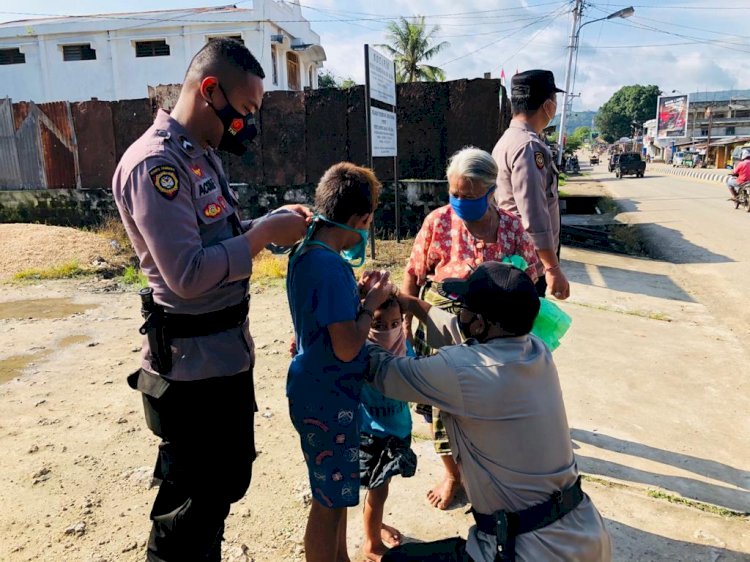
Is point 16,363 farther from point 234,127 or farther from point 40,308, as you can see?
point 234,127

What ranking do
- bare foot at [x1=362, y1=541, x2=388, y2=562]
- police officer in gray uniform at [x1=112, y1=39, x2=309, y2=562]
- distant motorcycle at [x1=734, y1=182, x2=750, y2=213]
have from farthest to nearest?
distant motorcycle at [x1=734, y1=182, x2=750, y2=213]
bare foot at [x1=362, y1=541, x2=388, y2=562]
police officer in gray uniform at [x1=112, y1=39, x2=309, y2=562]

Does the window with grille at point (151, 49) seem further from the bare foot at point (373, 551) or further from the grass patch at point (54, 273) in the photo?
the bare foot at point (373, 551)

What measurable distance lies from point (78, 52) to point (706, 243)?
25.3 m

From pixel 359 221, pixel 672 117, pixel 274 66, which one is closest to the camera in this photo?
pixel 359 221

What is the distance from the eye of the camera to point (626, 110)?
84438mm

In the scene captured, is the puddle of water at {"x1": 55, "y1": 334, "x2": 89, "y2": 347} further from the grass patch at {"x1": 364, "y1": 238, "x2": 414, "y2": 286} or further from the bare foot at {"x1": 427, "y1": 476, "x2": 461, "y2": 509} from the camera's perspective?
the bare foot at {"x1": 427, "y1": 476, "x2": 461, "y2": 509}

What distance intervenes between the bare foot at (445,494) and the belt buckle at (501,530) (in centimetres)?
100

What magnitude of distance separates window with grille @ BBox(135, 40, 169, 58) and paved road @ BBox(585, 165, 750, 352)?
19486 millimetres

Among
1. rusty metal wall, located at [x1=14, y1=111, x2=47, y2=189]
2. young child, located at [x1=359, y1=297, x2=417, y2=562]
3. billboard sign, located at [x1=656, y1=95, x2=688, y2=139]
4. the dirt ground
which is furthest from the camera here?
billboard sign, located at [x1=656, y1=95, x2=688, y2=139]

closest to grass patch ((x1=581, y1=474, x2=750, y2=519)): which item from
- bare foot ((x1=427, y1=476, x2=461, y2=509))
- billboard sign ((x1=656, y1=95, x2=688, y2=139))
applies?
bare foot ((x1=427, y1=476, x2=461, y2=509))

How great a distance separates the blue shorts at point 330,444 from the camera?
177 cm

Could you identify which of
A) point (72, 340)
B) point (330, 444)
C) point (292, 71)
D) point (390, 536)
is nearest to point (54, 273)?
point (72, 340)

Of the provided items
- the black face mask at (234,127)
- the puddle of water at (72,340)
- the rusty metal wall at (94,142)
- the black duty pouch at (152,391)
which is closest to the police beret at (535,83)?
the black face mask at (234,127)

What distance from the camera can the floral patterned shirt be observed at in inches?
99.4
